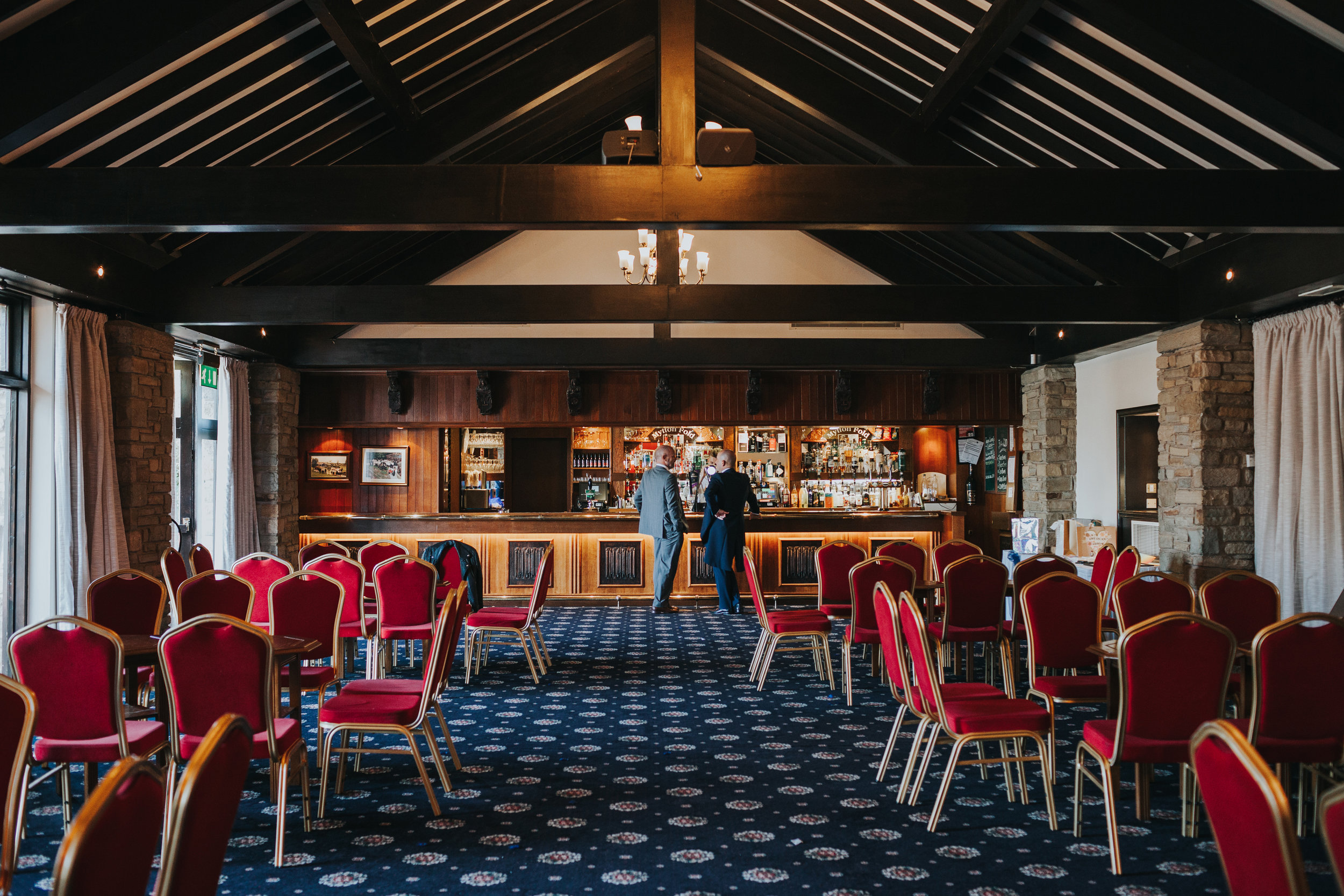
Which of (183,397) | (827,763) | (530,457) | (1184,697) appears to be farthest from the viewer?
(530,457)

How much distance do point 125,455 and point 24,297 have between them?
55.4 inches

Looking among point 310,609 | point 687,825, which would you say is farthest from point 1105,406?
point 310,609

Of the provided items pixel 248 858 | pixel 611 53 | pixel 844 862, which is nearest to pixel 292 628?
pixel 248 858

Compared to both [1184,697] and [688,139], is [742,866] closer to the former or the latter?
[1184,697]

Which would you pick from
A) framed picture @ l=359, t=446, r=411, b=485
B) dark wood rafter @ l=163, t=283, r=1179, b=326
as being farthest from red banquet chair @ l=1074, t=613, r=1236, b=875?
framed picture @ l=359, t=446, r=411, b=485

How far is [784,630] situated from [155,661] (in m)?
4.01

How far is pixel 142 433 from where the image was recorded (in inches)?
300

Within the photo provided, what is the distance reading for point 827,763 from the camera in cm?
500

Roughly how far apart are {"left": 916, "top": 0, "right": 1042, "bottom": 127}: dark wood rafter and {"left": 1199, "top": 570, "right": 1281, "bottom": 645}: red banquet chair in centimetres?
344

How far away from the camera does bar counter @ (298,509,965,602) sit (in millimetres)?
11297

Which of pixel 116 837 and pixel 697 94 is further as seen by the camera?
pixel 697 94

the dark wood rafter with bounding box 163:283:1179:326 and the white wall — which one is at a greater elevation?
the dark wood rafter with bounding box 163:283:1179:326

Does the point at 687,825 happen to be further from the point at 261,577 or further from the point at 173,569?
the point at 173,569

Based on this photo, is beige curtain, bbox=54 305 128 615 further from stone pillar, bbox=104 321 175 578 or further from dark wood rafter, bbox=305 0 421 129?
dark wood rafter, bbox=305 0 421 129
